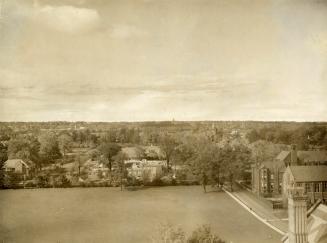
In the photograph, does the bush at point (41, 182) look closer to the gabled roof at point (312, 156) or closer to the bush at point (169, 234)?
the bush at point (169, 234)

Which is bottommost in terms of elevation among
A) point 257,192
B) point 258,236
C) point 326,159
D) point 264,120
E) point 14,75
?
point 258,236

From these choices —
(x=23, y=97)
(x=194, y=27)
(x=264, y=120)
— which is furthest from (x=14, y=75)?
(x=264, y=120)

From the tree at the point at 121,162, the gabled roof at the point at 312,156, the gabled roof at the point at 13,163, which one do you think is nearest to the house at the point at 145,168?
the tree at the point at 121,162

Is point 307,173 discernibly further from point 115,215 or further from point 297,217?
point 115,215

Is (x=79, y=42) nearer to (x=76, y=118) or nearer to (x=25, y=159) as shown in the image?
(x=76, y=118)

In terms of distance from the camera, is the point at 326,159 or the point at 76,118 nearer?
the point at 76,118

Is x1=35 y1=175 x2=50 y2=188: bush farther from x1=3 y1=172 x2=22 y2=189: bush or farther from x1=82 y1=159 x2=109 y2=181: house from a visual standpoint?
x1=82 y1=159 x2=109 y2=181: house

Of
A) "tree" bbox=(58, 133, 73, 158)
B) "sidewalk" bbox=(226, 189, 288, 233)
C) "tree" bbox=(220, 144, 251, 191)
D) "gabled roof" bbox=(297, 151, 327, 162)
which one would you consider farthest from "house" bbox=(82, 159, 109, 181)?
"gabled roof" bbox=(297, 151, 327, 162)
